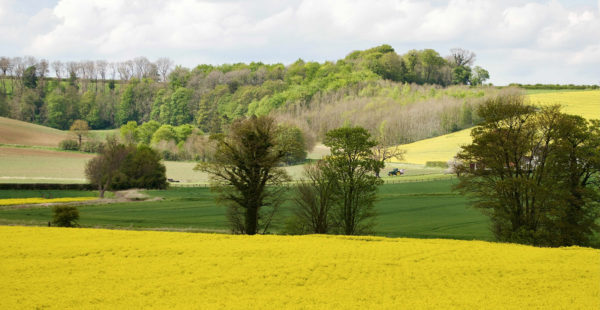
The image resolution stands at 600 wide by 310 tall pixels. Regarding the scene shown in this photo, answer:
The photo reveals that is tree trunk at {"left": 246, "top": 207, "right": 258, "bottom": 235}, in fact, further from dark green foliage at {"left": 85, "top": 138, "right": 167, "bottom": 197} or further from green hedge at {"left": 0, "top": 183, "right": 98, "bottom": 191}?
green hedge at {"left": 0, "top": 183, "right": 98, "bottom": 191}

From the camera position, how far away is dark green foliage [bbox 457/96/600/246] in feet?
125

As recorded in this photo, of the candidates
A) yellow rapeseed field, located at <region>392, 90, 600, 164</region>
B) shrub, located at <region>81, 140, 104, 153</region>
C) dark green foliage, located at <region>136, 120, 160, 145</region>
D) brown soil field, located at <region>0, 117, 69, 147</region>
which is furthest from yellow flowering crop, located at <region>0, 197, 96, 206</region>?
dark green foliage, located at <region>136, 120, 160, 145</region>

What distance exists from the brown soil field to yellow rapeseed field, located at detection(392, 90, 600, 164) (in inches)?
3360

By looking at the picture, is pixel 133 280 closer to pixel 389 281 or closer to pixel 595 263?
pixel 389 281

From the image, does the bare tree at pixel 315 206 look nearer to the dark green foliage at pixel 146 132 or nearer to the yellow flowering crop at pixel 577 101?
the yellow flowering crop at pixel 577 101

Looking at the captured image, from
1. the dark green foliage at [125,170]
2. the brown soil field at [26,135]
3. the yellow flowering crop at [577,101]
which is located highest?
the yellow flowering crop at [577,101]

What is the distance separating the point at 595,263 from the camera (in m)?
25.5

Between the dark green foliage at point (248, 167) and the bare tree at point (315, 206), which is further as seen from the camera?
the bare tree at point (315, 206)

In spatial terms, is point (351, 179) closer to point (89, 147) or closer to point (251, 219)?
point (251, 219)

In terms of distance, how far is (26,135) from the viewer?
15300 cm

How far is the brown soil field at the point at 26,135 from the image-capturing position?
479 ft

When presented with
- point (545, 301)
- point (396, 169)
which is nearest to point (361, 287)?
point (545, 301)

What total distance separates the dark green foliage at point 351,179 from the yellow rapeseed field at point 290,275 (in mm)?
12693

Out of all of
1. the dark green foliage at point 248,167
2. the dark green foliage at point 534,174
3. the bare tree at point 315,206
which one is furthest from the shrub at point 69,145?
the dark green foliage at point 534,174
